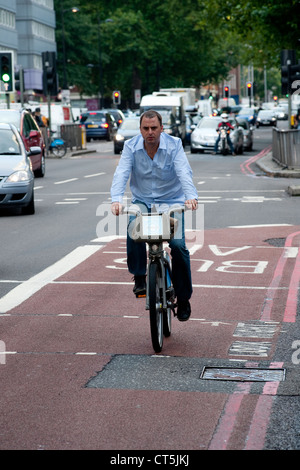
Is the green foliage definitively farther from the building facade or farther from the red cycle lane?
the red cycle lane

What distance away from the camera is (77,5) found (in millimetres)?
93125

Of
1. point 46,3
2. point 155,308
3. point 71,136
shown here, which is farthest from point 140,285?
point 46,3

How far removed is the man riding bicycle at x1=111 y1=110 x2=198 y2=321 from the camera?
23.8ft

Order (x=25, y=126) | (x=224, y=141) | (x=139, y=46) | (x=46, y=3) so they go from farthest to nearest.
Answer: (x=46, y=3)
(x=139, y=46)
(x=224, y=141)
(x=25, y=126)

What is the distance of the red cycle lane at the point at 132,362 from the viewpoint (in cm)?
527

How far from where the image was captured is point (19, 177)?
17.3 metres

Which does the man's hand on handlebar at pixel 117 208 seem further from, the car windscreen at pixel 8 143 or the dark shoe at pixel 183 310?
the car windscreen at pixel 8 143

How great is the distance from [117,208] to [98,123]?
54535 mm

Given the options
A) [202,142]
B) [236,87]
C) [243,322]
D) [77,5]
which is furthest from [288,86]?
[236,87]

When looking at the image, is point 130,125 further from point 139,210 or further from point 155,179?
point 139,210

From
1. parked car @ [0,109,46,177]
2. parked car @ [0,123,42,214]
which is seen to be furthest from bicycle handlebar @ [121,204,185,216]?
parked car @ [0,109,46,177]

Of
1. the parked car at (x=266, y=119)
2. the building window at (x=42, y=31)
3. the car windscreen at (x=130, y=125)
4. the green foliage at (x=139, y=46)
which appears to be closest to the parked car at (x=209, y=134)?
the car windscreen at (x=130, y=125)

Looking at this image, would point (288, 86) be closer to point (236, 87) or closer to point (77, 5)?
point (77, 5)

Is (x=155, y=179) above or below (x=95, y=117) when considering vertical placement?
below
